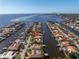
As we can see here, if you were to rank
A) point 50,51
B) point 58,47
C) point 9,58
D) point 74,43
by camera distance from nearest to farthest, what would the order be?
point 9,58
point 50,51
point 58,47
point 74,43

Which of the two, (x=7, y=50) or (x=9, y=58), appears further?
(x=7, y=50)

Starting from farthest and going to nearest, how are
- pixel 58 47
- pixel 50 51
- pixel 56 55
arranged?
pixel 58 47, pixel 50 51, pixel 56 55

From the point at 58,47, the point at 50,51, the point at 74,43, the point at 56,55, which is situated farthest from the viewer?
the point at 74,43

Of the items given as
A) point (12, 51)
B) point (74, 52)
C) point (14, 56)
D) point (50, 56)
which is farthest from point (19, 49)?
point (74, 52)

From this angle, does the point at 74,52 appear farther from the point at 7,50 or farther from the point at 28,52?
the point at 7,50

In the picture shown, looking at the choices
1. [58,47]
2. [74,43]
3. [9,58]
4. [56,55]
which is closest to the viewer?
[9,58]

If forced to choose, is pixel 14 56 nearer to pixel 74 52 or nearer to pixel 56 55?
pixel 56 55

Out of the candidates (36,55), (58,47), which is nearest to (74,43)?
(58,47)

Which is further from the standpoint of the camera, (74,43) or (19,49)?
(74,43)
